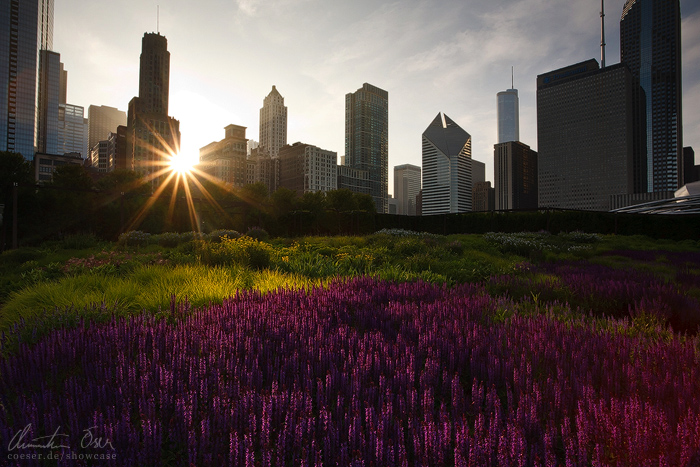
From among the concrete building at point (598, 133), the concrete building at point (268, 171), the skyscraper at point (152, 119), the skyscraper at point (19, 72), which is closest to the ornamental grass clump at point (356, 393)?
the skyscraper at point (152, 119)

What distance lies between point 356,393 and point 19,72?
Answer: 185m

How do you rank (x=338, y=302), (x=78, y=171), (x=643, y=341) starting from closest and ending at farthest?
(x=643, y=341)
(x=338, y=302)
(x=78, y=171)

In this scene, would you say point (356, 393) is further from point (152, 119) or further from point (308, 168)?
point (308, 168)

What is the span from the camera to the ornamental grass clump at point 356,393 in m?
1.46

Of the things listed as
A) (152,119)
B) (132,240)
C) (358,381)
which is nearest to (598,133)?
(152,119)

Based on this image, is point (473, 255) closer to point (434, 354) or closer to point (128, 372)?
point (434, 354)

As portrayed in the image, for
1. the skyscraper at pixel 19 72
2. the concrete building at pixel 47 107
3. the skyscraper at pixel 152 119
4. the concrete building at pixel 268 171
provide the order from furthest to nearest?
the concrete building at pixel 268 171 → the concrete building at pixel 47 107 → the skyscraper at pixel 152 119 → the skyscraper at pixel 19 72

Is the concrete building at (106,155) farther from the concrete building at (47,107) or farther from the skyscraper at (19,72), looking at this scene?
the skyscraper at (19,72)

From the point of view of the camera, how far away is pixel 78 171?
29422 millimetres

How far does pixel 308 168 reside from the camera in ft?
566

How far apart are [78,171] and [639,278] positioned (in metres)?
37.3

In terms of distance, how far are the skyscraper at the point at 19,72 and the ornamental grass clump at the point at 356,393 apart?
164329mm

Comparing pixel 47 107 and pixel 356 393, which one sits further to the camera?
pixel 47 107

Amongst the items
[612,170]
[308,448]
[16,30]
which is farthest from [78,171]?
[612,170]
